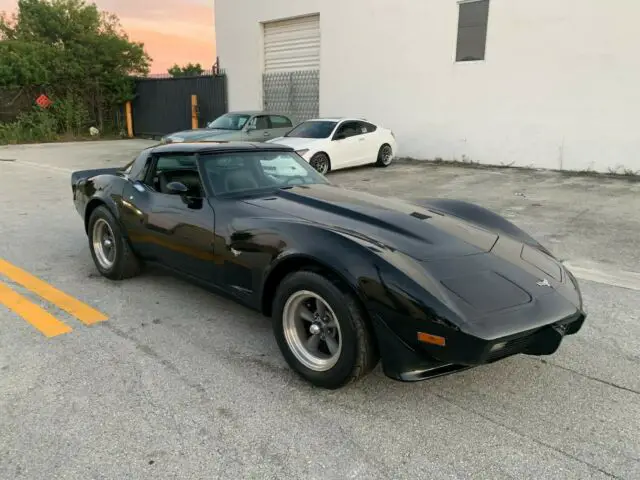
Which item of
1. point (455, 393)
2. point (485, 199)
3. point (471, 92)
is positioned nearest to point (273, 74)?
point (471, 92)

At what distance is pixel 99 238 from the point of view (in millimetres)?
5098

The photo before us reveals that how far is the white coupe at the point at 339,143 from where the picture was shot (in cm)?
1212

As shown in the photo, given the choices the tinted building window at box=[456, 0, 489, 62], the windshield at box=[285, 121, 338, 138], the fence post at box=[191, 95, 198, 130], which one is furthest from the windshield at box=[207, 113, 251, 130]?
the fence post at box=[191, 95, 198, 130]

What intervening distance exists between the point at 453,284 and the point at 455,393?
2.31ft

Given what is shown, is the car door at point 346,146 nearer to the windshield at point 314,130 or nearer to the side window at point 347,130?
the side window at point 347,130

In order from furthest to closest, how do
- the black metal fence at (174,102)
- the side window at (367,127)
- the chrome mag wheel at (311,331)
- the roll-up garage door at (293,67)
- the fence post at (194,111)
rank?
the fence post at (194,111) → the black metal fence at (174,102) → the roll-up garage door at (293,67) → the side window at (367,127) → the chrome mag wheel at (311,331)

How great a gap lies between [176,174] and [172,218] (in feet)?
1.48

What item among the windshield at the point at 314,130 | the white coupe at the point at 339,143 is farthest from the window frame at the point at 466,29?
the windshield at the point at 314,130

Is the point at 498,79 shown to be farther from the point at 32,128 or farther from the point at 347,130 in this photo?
the point at 32,128

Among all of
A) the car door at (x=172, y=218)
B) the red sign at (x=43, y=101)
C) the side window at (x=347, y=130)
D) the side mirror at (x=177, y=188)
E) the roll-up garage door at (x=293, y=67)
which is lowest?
the car door at (x=172, y=218)

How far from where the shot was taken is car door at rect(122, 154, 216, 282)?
12.4 ft

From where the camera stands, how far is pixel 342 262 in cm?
280

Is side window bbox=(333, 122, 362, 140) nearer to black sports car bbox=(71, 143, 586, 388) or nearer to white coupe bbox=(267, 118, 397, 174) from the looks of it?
white coupe bbox=(267, 118, 397, 174)

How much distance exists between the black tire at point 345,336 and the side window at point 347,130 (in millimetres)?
9992
